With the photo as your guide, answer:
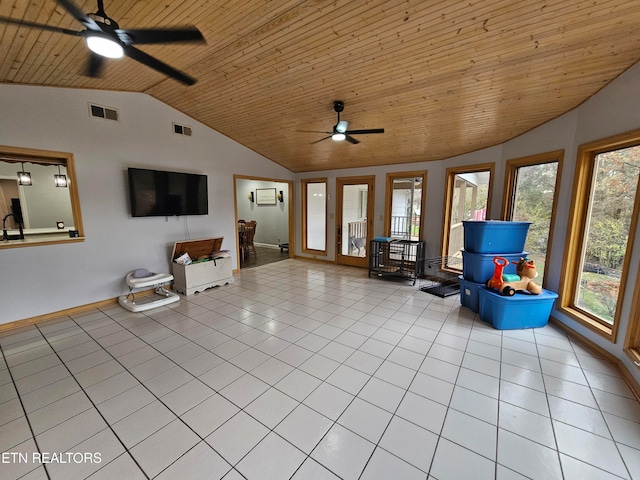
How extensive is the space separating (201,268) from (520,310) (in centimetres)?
457

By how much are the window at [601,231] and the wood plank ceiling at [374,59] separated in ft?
2.29

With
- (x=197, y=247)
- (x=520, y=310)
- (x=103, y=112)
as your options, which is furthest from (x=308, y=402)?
(x=103, y=112)

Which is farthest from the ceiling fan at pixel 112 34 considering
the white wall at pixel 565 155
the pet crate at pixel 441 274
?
the pet crate at pixel 441 274

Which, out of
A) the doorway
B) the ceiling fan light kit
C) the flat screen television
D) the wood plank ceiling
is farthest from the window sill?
the doorway

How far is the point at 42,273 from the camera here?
3.30 m

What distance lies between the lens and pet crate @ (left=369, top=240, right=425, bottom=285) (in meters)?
5.27

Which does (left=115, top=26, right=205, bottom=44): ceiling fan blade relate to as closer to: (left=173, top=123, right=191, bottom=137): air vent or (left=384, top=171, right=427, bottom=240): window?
(left=173, top=123, right=191, bottom=137): air vent

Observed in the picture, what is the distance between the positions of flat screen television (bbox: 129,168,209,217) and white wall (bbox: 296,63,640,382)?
2783mm

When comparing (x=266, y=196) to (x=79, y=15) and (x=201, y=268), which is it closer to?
(x=201, y=268)

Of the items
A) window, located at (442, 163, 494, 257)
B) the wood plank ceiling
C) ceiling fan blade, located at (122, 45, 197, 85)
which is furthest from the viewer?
window, located at (442, 163, 494, 257)

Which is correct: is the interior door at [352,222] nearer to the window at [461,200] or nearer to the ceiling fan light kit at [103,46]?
the window at [461,200]

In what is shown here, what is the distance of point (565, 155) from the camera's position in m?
3.16

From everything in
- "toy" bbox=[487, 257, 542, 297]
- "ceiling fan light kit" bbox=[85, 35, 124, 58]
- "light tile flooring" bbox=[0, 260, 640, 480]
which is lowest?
"light tile flooring" bbox=[0, 260, 640, 480]

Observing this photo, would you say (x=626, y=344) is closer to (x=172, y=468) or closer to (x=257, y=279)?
(x=172, y=468)
